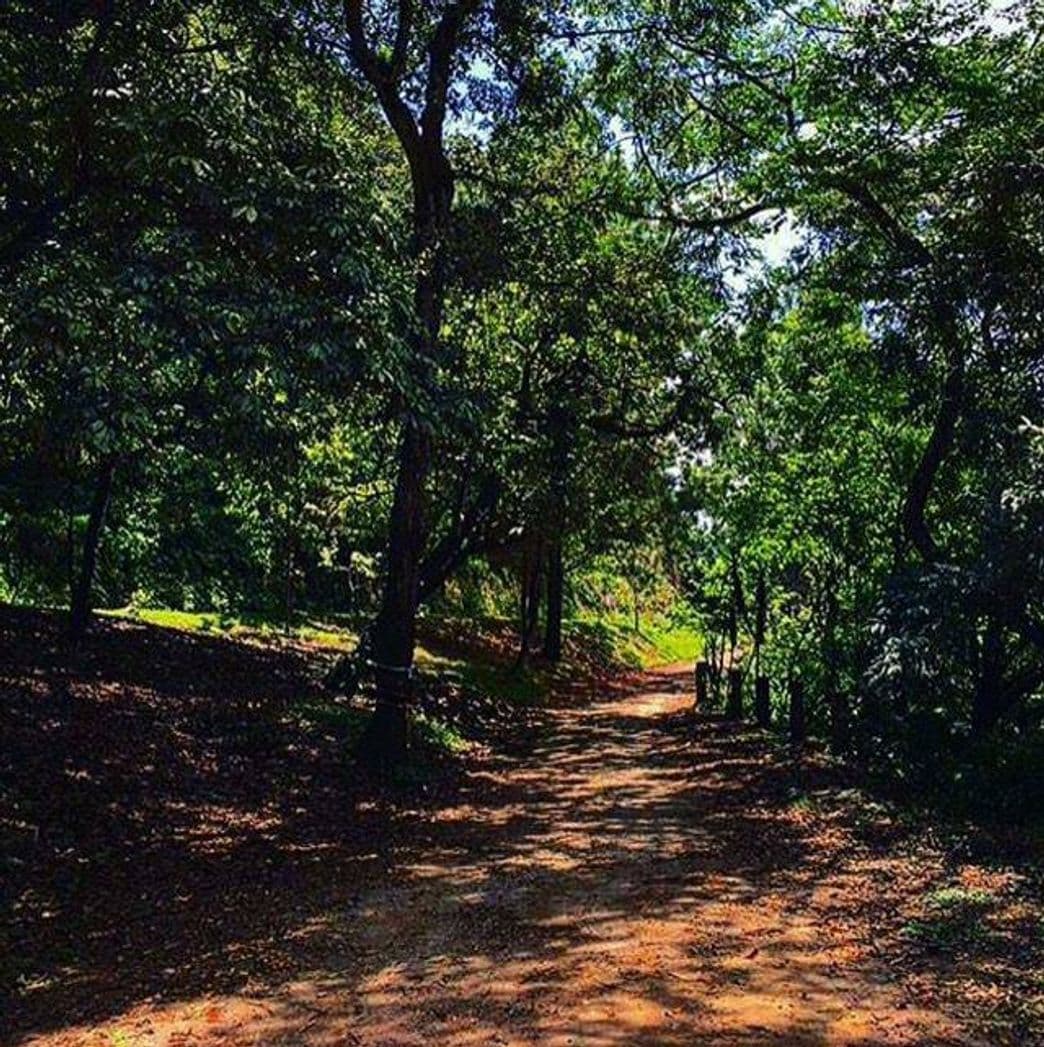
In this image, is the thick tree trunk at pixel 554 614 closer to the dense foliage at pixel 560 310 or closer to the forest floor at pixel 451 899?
the dense foliage at pixel 560 310

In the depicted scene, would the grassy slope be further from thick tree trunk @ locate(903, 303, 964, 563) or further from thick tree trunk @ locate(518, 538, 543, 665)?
thick tree trunk @ locate(903, 303, 964, 563)

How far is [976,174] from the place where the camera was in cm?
884

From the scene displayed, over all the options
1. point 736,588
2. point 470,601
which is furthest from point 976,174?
point 470,601

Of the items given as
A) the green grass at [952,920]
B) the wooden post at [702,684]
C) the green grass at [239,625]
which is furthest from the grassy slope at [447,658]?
the green grass at [952,920]

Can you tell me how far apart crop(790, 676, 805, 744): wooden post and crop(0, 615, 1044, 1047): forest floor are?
42.6 inches

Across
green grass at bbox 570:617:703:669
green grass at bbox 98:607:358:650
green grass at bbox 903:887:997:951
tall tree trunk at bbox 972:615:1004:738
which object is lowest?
green grass at bbox 570:617:703:669

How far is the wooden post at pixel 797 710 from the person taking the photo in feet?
46.6

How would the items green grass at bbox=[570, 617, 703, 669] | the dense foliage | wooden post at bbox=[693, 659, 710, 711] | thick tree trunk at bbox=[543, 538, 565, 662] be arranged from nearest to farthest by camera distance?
the dense foliage, wooden post at bbox=[693, 659, 710, 711], thick tree trunk at bbox=[543, 538, 565, 662], green grass at bbox=[570, 617, 703, 669]

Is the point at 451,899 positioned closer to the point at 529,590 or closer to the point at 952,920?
the point at 952,920

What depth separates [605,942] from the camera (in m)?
6.02

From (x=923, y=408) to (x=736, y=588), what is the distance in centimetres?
825

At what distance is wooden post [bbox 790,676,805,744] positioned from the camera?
14.2m

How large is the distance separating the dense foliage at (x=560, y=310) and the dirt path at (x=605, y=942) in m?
2.21

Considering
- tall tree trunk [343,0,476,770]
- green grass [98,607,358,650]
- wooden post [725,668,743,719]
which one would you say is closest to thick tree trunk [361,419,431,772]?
tall tree trunk [343,0,476,770]
